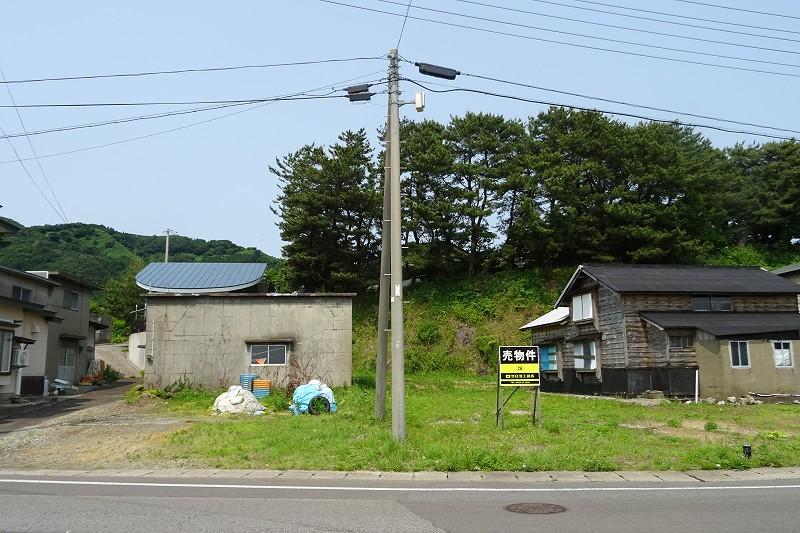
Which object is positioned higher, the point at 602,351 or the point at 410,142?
the point at 410,142

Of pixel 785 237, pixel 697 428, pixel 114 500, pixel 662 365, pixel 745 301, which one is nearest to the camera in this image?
pixel 114 500

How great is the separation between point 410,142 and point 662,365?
2398 centimetres

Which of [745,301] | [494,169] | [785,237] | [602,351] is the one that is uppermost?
[494,169]

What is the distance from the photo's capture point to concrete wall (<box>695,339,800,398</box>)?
923 inches

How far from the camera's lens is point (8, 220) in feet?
87.1

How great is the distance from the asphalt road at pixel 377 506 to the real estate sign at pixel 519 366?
195 inches

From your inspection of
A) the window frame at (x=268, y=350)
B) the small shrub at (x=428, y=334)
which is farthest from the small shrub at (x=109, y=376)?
the small shrub at (x=428, y=334)

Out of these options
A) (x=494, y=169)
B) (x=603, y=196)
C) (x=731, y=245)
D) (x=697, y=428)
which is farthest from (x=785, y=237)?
(x=697, y=428)

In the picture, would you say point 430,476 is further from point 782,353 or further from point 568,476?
point 782,353

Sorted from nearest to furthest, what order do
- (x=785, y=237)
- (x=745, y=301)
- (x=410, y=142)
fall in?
(x=745, y=301) → (x=410, y=142) → (x=785, y=237)

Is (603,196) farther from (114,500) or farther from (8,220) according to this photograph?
(114,500)

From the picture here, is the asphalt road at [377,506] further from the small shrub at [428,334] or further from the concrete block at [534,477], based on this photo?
the small shrub at [428,334]

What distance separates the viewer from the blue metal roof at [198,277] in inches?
1345

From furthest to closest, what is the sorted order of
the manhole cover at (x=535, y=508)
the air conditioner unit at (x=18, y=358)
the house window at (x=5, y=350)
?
1. the air conditioner unit at (x=18, y=358)
2. the house window at (x=5, y=350)
3. the manhole cover at (x=535, y=508)
